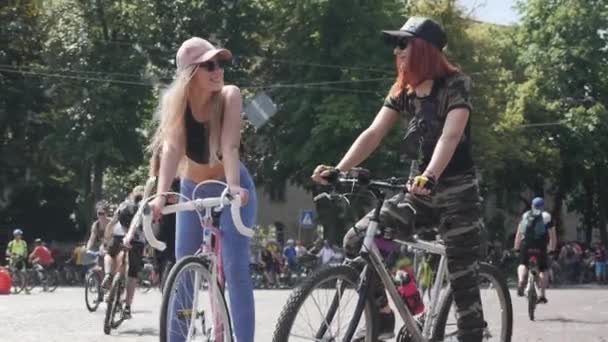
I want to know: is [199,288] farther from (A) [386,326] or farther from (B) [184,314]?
(A) [386,326]

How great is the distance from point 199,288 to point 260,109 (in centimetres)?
3679

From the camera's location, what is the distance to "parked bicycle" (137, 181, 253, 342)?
6.01 meters

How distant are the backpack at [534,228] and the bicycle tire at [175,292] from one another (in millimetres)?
10676

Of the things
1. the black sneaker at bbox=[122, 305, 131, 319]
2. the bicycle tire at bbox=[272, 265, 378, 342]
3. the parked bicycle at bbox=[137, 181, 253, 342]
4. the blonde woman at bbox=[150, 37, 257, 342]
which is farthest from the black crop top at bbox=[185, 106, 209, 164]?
the black sneaker at bbox=[122, 305, 131, 319]

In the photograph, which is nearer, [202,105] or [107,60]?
[202,105]

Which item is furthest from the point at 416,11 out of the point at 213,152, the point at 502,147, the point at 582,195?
the point at 213,152

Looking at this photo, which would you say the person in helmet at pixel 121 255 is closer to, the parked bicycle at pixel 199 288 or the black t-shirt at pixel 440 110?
the parked bicycle at pixel 199 288

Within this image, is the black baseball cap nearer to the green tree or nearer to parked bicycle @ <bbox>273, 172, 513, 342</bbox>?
parked bicycle @ <bbox>273, 172, 513, 342</bbox>

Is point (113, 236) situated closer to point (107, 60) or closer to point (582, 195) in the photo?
point (107, 60)

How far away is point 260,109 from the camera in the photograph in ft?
141

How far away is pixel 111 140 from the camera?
141 ft

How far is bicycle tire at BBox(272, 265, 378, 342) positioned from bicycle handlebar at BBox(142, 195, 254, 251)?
0.53m

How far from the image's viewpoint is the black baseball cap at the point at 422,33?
20.9 feet

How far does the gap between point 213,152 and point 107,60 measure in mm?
38566
